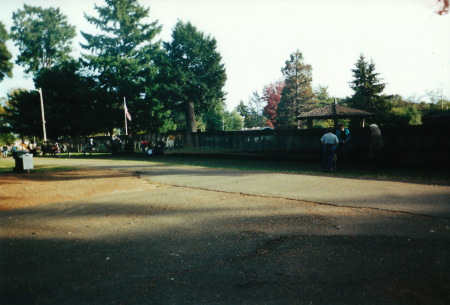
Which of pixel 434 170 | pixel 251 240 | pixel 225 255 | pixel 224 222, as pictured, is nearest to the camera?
pixel 225 255

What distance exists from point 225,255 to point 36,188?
8.41 m

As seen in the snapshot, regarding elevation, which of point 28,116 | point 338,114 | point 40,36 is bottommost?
point 338,114

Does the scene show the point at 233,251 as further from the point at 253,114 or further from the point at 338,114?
the point at 253,114

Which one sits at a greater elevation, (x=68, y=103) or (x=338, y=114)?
(x=68, y=103)

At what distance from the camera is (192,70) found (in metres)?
Result: 46.6

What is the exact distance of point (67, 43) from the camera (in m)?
55.4

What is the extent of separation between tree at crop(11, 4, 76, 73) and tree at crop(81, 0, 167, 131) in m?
11.2

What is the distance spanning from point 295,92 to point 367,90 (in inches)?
719

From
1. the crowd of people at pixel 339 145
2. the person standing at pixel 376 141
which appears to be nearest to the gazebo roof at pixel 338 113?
the crowd of people at pixel 339 145

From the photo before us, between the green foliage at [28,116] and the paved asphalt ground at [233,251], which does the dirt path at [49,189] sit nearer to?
the paved asphalt ground at [233,251]

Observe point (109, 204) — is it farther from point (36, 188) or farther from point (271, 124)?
point (271, 124)

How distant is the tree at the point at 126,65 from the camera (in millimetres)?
43500

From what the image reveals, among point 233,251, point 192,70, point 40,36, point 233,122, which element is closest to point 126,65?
point 192,70

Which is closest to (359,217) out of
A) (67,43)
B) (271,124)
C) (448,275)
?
(448,275)
